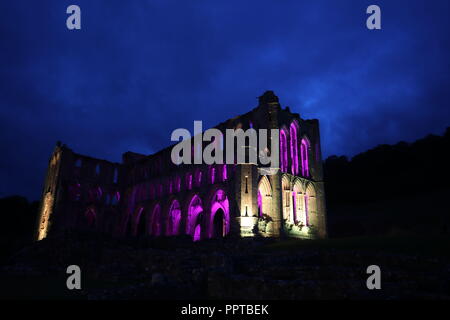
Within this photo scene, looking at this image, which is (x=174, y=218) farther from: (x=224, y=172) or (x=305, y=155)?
(x=305, y=155)

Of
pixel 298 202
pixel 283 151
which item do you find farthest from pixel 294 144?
pixel 298 202

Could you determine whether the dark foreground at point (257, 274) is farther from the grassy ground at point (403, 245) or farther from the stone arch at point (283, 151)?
the stone arch at point (283, 151)

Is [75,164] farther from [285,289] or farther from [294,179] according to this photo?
[285,289]

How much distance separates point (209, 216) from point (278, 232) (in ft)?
31.5

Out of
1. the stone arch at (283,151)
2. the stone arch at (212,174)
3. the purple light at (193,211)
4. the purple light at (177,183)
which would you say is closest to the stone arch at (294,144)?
the stone arch at (283,151)

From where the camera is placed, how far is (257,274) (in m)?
17.0

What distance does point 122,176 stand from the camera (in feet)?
208

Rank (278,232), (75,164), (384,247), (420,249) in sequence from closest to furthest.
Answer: (420,249) → (384,247) → (278,232) → (75,164)

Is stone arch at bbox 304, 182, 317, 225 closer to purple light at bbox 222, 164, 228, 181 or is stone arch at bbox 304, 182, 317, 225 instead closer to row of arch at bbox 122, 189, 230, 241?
row of arch at bbox 122, 189, 230, 241

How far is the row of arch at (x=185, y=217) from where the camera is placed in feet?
145

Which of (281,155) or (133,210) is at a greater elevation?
(281,155)

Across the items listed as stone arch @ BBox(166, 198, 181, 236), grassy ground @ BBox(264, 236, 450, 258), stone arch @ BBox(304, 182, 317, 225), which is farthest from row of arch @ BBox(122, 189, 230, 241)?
grassy ground @ BBox(264, 236, 450, 258)

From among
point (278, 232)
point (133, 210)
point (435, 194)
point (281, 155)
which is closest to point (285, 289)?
point (278, 232)

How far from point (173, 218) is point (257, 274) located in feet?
117
